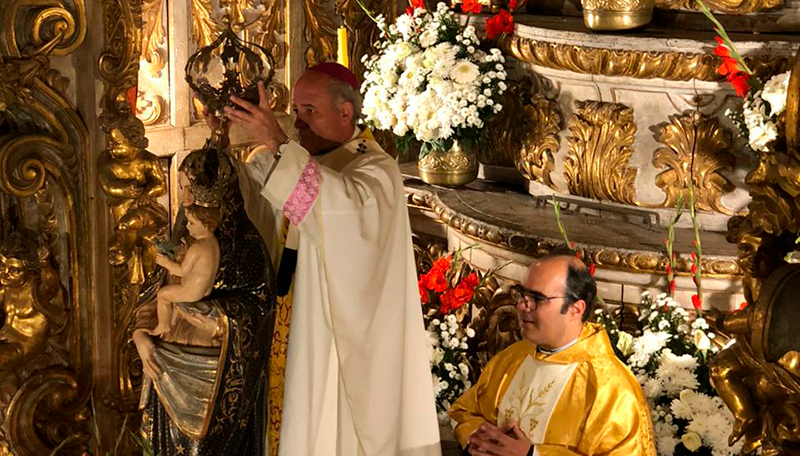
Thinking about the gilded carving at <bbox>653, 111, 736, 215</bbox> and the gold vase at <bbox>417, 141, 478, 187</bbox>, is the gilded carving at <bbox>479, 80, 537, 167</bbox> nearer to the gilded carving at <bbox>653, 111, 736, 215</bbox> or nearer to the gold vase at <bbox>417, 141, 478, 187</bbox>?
the gold vase at <bbox>417, 141, 478, 187</bbox>

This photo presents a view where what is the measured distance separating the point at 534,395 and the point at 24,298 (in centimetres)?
162

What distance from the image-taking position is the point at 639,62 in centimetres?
566

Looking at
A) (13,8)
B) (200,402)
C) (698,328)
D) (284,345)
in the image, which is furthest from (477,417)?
(13,8)

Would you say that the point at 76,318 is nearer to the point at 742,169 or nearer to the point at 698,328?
the point at 698,328

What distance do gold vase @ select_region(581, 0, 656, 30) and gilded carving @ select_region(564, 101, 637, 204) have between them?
0.36 metres

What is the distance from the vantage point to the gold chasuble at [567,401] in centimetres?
370

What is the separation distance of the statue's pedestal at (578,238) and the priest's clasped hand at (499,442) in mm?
1734

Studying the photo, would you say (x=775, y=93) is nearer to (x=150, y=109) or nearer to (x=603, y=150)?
(x=603, y=150)

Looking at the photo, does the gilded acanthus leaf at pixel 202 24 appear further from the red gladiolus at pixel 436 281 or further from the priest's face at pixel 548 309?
the priest's face at pixel 548 309

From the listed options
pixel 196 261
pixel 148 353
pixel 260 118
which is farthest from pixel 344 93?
pixel 148 353

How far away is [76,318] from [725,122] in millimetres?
2980

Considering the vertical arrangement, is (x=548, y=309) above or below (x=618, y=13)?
below

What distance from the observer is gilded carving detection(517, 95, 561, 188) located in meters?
6.12

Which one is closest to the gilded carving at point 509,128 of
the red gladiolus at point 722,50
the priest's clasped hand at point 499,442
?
the red gladiolus at point 722,50
